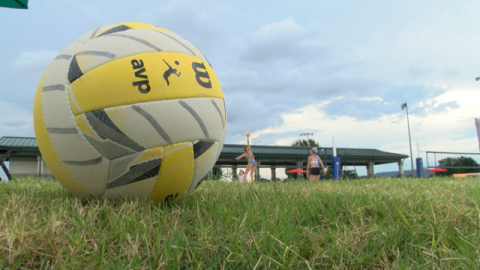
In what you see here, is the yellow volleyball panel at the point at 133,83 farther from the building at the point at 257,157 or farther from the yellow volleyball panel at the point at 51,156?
the building at the point at 257,157

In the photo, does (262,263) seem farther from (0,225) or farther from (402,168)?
(402,168)

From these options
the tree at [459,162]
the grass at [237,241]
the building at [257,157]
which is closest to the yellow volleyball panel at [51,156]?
the grass at [237,241]

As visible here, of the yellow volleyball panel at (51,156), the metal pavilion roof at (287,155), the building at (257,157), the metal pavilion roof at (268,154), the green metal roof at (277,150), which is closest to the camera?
the yellow volleyball panel at (51,156)

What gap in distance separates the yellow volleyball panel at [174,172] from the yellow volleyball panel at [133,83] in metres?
0.42

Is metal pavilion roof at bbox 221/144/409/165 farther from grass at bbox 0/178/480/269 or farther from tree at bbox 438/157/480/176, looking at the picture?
grass at bbox 0/178/480/269

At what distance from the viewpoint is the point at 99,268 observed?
5.01 feet

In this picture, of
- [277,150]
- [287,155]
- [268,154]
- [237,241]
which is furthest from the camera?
[277,150]

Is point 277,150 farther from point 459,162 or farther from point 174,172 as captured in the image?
point 174,172

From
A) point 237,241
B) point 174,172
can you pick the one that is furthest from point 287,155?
point 237,241

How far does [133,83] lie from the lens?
2439 millimetres

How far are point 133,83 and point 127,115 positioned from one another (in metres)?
0.24

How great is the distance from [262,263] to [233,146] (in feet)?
95.6

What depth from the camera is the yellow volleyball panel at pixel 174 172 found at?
2.59 meters

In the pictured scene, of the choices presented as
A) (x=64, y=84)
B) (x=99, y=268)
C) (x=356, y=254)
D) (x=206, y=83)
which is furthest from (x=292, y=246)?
(x=64, y=84)
